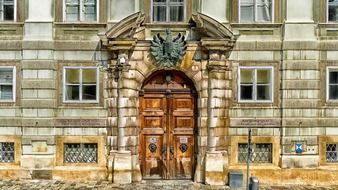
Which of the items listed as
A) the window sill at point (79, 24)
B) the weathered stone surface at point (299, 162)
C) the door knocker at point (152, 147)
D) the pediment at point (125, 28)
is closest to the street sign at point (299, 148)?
the weathered stone surface at point (299, 162)

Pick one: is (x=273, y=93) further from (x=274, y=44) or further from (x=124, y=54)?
(x=124, y=54)

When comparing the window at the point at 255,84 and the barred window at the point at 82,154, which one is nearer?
the window at the point at 255,84

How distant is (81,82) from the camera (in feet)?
44.3

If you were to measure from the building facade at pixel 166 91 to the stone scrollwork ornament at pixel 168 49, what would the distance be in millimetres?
35

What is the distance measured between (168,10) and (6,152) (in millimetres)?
7291

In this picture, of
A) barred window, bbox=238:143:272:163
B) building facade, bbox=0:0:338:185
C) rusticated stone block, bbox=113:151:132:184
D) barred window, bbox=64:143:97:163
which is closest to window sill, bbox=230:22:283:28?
building facade, bbox=0:0:338:185

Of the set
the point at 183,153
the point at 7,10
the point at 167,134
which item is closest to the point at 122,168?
the point at 167,134

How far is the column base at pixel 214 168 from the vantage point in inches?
506

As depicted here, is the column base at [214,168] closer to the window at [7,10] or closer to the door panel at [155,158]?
the door panel at [155,158]

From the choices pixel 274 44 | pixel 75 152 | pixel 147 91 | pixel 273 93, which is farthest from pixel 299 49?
pixel 75 152

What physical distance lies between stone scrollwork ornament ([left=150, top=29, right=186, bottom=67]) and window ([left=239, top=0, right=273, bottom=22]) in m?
2.30

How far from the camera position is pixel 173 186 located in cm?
1281

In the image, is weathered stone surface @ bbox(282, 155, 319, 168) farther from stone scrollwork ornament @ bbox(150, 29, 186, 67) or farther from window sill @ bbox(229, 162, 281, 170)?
stone scrollwork ornament @ bbox(150, 29, 186, 67)

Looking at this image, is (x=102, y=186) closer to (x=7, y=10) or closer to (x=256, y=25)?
(x=7, y=10)
